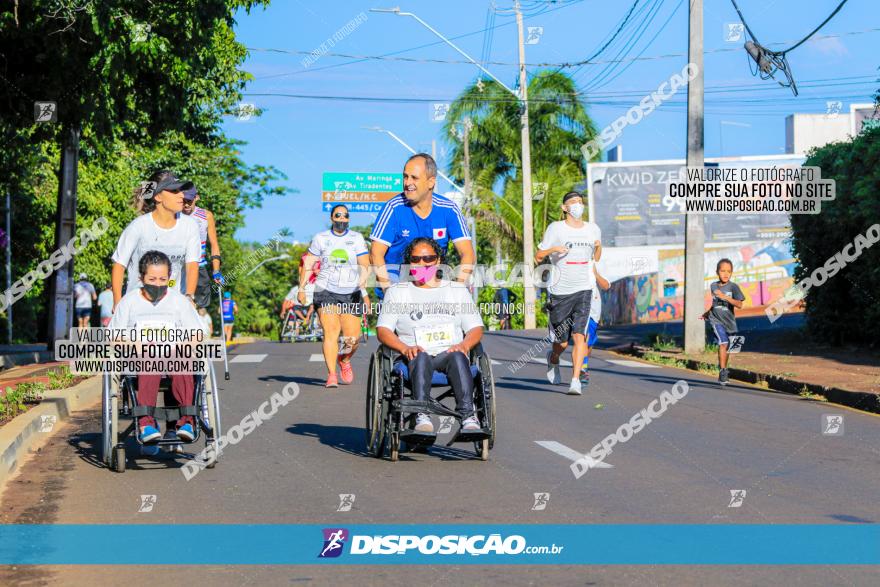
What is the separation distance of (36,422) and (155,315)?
92.5 inches

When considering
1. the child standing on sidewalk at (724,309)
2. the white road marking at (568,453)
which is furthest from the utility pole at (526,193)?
the white road marking at (568,453)

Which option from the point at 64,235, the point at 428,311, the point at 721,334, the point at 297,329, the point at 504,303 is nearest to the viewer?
the point at 428,311

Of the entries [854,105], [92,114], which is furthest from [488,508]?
[854,105]

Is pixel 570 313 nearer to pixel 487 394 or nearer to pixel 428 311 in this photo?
pixel 428 311

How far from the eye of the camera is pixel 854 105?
59.3 meters

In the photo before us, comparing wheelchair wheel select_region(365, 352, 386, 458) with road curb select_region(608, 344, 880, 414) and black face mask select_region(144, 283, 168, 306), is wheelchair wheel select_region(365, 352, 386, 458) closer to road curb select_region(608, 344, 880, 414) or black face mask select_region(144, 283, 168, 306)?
black face mask select_region(144, 283, 168, 306)

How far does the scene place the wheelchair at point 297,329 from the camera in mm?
31844

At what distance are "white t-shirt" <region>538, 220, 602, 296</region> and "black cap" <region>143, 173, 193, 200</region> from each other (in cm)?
577

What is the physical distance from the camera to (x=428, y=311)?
8.46m

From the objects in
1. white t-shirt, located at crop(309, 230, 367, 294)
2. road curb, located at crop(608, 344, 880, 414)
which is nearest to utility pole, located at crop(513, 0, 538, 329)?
road curb, located at crop(608, 344, 880, 414)

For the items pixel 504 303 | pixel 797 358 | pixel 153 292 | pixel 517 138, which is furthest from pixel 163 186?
pixel 517 138

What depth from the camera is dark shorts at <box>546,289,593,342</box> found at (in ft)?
46.2

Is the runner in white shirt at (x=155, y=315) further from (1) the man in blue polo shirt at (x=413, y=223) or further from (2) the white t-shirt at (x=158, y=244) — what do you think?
(1) the man in blue polo shirt at (x=413, y=223)

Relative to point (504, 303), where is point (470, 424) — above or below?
below
